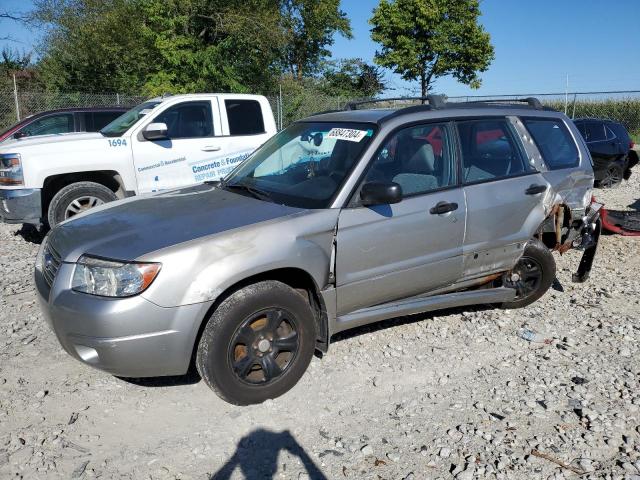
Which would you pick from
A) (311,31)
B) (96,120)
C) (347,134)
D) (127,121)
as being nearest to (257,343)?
(347,134)

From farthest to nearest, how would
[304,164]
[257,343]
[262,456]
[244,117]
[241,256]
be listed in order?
[244,117], [304,164], [257,343], [241,256], [262,456]

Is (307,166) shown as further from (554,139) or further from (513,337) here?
(554,139)

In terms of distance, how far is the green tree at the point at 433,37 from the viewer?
101 feet

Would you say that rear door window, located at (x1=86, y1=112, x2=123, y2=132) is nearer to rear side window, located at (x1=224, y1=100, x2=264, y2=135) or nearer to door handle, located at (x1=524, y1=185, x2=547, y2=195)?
rear side window, located at (x1=224, y1=100, x2=264, y2=135)

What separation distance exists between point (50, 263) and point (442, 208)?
2.69 metres

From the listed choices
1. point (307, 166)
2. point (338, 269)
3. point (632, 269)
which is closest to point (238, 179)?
point (307, 166)

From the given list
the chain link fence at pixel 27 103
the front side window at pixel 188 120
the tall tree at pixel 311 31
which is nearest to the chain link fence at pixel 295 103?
the chain link fence at pixel 27 103

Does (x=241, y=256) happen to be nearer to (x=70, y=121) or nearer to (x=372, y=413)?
(x=372, y=413)

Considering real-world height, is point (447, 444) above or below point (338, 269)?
below

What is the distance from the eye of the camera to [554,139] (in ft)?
16.9

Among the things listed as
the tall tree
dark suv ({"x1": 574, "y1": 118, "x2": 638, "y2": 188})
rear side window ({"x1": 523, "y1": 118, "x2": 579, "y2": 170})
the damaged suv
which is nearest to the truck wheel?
the damaged suv

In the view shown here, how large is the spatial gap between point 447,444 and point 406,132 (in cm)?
220

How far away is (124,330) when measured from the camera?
2980mm

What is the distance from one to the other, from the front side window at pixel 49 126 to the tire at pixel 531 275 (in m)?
8.71
